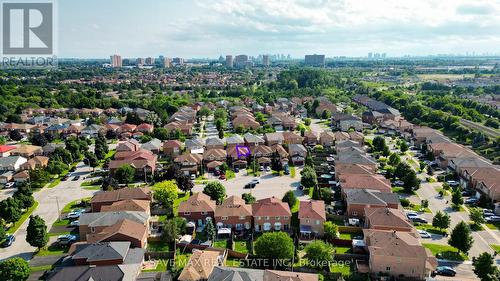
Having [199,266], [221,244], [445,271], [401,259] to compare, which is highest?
[401,259]

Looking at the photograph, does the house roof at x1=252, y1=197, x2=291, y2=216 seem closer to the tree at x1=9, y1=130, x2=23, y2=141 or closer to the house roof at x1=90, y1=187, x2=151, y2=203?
the house roof at x1=90, y1=187, x2=151, y2=203

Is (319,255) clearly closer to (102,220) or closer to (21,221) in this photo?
(102,220)

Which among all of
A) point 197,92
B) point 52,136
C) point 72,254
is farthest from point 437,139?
point 197,92

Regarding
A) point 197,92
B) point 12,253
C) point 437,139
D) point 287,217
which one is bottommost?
point 12,253

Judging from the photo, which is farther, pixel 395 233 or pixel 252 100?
pixel 252 100

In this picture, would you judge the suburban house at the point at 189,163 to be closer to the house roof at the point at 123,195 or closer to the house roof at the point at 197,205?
the house roof at the point at 123,195

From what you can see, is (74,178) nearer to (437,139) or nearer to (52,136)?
(52,136)

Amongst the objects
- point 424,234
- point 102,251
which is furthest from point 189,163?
point 424,234
